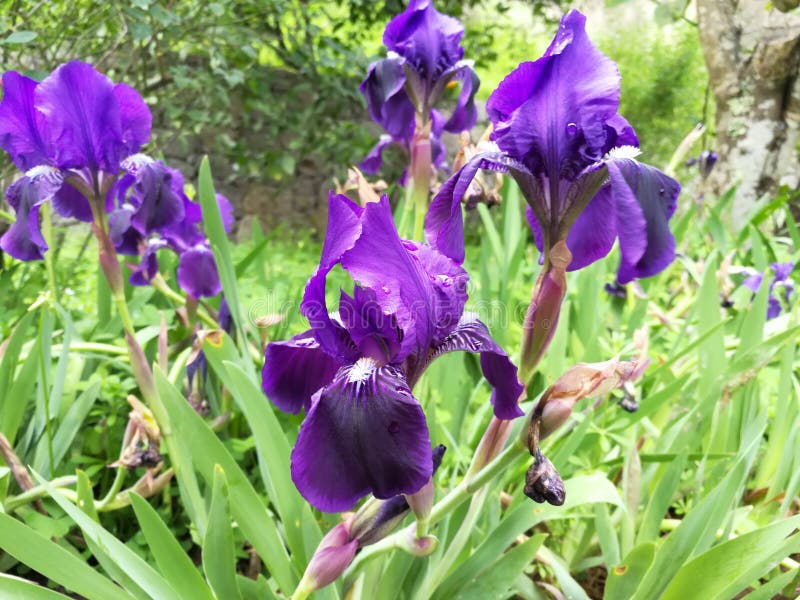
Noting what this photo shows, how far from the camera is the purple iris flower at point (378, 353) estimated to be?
2.20 ft

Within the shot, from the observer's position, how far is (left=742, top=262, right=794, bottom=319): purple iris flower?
214cm

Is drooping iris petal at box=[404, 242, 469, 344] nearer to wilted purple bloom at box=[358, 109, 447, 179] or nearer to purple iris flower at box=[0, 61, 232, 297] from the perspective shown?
purple iris flower at box=[0, 61, 232, 297]

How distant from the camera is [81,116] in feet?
3.86

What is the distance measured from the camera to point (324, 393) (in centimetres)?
69

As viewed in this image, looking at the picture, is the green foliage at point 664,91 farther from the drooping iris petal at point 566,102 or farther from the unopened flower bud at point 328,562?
the unopened flower bud at point 328,562

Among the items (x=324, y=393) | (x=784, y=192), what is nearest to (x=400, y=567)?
(x=324, y=393)

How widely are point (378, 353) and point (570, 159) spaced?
373 mm

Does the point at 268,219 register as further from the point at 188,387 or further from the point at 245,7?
the point at 188,387

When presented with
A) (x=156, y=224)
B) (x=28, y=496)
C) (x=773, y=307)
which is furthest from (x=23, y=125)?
(x=773, y=307)

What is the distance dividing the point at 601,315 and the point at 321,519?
4.40 ft

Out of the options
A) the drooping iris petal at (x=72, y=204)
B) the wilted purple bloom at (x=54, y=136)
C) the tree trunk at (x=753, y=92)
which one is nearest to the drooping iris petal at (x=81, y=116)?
the wilted purple bloom at (x=54, y=136)

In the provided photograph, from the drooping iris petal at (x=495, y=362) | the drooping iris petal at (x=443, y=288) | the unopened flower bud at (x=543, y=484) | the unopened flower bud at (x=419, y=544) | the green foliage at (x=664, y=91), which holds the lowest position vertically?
the green foliage at (x=664, y=91)

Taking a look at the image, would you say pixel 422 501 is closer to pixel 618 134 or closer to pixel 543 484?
pixel 543 484

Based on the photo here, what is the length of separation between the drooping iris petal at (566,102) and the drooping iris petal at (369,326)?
294mm
